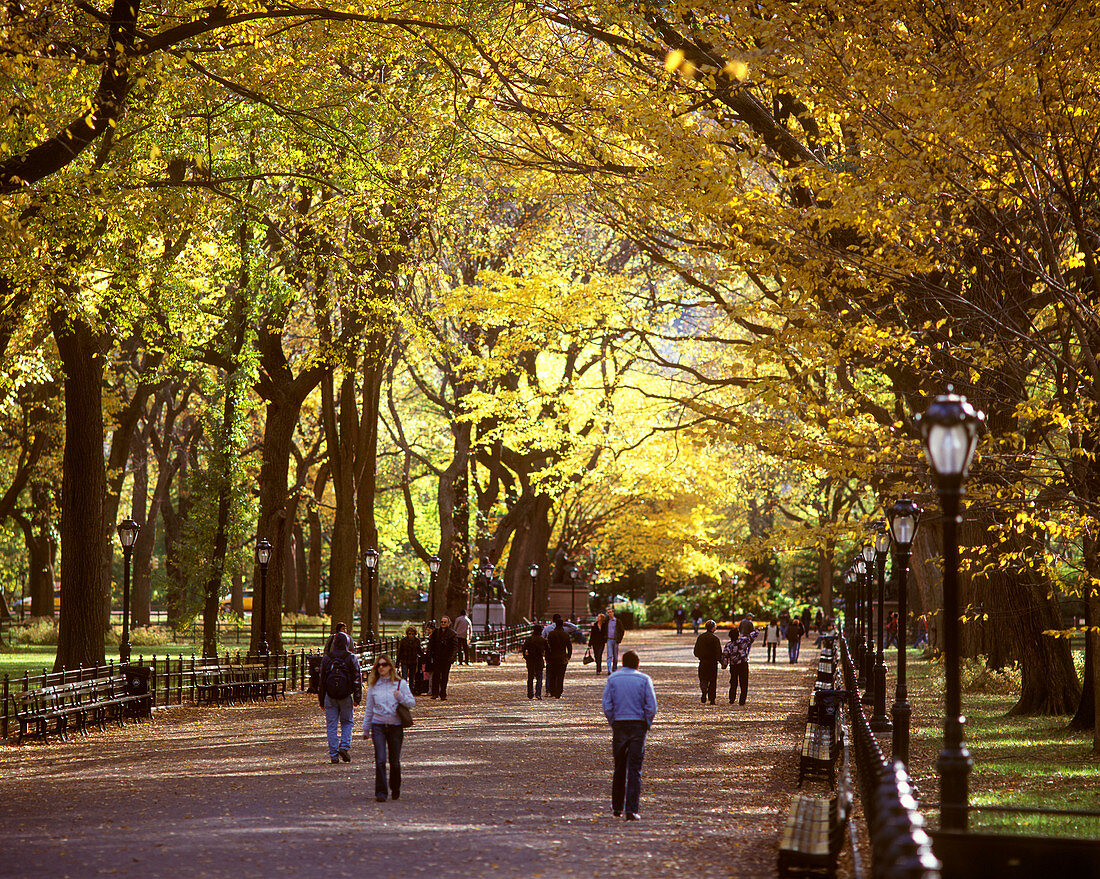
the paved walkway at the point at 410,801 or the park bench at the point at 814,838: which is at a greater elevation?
the park bench at the point at 814,838

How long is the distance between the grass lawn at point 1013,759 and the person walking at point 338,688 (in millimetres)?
6633

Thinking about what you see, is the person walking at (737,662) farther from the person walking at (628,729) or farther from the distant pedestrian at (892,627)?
the distant pedestrian at (892,627)

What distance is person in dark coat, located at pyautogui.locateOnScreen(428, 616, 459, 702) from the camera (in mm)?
25359

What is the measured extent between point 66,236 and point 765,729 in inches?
503

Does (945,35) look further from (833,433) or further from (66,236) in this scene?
(66,236)

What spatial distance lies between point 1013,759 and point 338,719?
8.26m

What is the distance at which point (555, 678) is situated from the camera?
25719 millimetres

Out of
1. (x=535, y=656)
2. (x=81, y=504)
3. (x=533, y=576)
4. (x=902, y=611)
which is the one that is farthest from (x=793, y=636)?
(x=902, y=611)

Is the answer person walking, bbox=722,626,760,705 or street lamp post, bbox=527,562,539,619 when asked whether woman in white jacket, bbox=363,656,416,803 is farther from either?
street lamp post, bbox=527,562,539,619

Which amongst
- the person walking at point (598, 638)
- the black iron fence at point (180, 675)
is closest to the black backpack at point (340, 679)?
the black iron fence at point (180, 675)

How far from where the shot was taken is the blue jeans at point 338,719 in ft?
49.2

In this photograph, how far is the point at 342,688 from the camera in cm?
1484

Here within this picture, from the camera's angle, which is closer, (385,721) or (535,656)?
(385,721)

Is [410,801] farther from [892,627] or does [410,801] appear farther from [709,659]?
[892,627]
